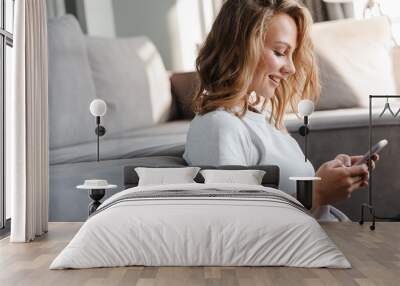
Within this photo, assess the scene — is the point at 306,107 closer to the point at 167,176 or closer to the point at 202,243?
the point at 167,176

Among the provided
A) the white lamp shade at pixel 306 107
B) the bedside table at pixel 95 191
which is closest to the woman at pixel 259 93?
the white lamp shade at pixel 306 107

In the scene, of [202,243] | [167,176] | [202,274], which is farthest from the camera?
[167,176]

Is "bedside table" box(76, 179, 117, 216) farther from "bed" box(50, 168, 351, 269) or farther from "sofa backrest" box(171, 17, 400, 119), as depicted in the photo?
"bed" box(50, 168, 351, 269)

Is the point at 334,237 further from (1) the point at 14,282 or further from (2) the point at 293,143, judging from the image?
(1) the point at 14,282

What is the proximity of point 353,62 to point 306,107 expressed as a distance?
0.67 meters

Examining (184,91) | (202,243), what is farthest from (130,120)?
(202,243)

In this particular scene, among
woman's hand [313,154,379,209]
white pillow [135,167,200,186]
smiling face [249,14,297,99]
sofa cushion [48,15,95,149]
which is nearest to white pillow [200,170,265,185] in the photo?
white pillow [135,167,200,186]

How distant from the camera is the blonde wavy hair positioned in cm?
624

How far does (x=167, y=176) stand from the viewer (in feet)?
19.5

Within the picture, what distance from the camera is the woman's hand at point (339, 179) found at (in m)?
6.34

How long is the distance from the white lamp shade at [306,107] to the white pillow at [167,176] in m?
1.21

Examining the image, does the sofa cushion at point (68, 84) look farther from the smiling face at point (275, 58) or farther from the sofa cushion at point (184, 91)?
the smiling face at point (275, 58)

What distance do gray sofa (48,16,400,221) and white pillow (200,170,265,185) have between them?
0.59 m

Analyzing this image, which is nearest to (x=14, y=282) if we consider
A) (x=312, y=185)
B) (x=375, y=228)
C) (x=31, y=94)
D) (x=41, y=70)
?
(x=31, y=94)
